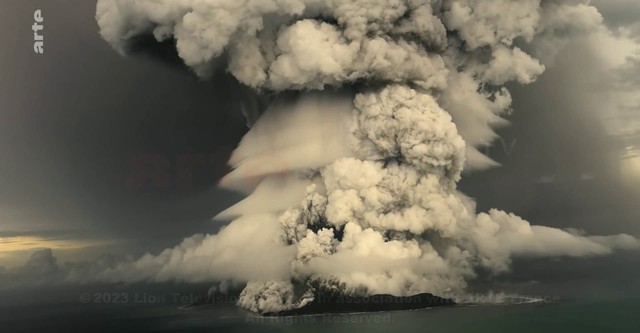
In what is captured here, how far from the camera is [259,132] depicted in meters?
6.29

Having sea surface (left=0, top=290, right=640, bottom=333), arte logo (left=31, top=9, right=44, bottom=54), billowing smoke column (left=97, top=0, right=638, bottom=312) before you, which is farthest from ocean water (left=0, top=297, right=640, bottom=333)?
arte logo (left=31, top=9, right=44, bottom=54)

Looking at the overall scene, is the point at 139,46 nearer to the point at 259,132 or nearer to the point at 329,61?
the point at 259,132

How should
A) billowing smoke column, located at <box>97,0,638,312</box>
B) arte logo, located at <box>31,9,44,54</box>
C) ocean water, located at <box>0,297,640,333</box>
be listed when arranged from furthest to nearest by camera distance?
1. arte logo, located at <box>31,9,44,54</box>
2. billowing smoke column, located at <box>97,0,638,312</box>
3. ocean water, located at <box>0,297,640,333</box>

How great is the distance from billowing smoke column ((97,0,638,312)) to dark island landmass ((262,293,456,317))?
3.1 inches

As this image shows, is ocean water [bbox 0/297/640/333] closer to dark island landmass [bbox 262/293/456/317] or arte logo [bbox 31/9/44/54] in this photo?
dark island landmass [bbox 262/293/456/317]

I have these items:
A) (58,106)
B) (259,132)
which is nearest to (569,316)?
(259,132)

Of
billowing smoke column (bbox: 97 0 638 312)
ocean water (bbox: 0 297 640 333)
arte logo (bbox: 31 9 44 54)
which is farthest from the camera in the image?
arte logo (bbox: 31 9 44 54)

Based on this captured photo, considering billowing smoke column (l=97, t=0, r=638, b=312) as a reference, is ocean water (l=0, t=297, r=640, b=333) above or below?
below

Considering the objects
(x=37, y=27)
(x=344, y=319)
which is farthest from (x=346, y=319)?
(x=37, y=27)

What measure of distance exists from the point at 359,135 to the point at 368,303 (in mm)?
1572

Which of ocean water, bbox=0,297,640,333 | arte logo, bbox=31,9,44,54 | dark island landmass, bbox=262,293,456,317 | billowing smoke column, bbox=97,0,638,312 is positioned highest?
arte logo, bbox=31,9,44,54

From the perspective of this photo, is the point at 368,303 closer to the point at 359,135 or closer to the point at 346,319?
the point at 346,319

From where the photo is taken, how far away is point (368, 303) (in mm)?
5785

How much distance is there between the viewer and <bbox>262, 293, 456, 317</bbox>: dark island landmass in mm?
5742
